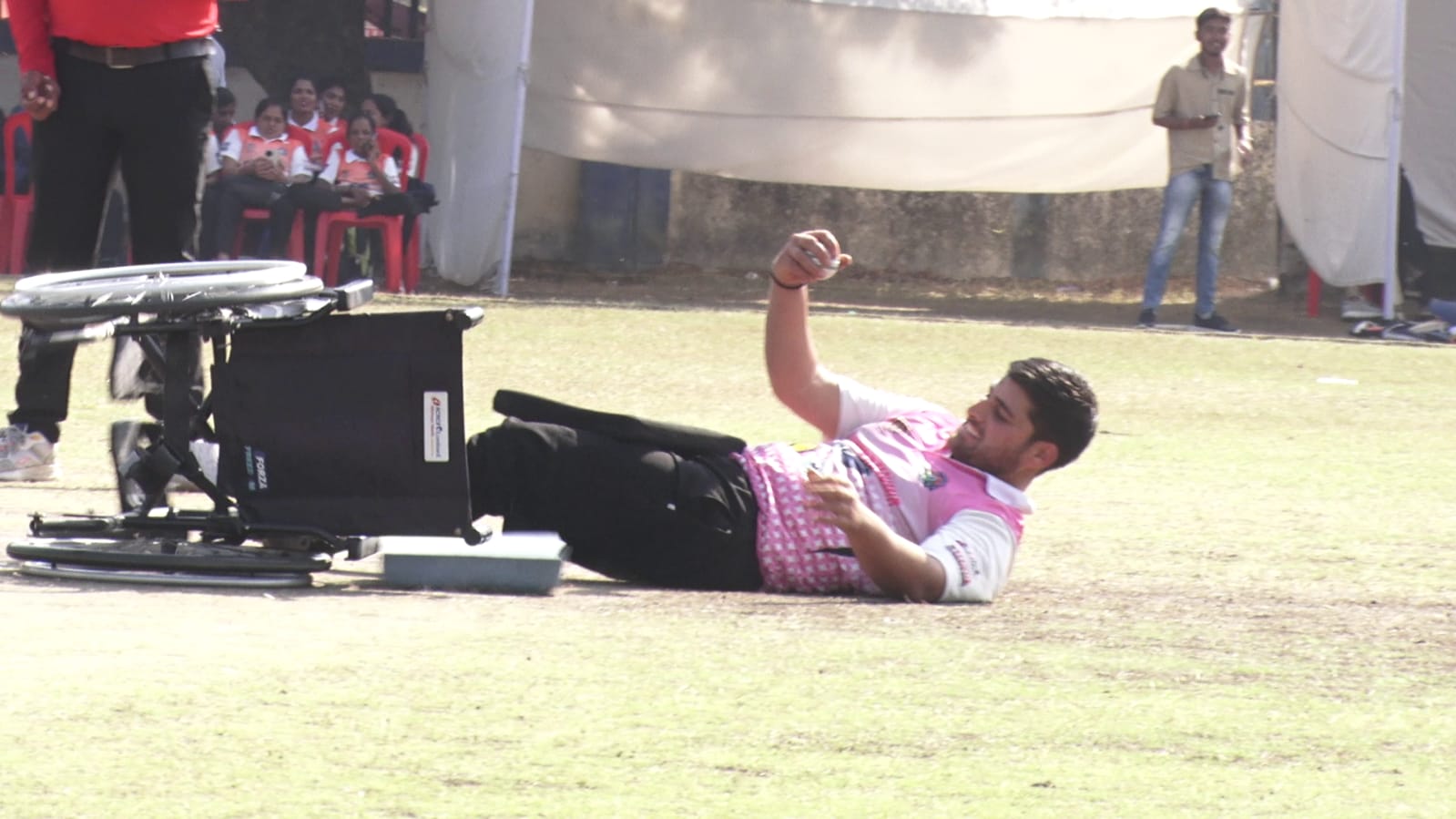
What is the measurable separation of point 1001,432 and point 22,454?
9.68 ft

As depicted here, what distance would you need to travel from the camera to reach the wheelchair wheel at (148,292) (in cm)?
479

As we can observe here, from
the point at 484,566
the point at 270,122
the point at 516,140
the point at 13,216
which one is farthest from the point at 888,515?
the point at 13,216

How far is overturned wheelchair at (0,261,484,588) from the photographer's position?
15.9 feet

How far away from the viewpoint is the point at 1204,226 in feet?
47.8

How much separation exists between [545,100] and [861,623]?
467 inches

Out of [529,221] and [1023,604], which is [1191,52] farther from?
[1023,604]

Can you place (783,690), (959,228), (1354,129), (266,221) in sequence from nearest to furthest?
1. (783,690)
2. (1354,129)
3. (266,221)
4. (959,228)

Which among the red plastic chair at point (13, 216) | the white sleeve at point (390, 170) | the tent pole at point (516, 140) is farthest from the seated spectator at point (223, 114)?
the tent pole at point (516, 140)

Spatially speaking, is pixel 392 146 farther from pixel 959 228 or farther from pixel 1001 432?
pixel 1001 432

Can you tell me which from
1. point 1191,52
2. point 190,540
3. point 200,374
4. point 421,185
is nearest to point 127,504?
A: point 190,540

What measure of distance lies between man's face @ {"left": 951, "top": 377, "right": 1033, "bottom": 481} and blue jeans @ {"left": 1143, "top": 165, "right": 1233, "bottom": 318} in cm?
938

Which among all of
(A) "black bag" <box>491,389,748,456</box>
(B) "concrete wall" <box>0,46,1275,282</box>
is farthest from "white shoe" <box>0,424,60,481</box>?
(B) "concrete wall" <box>0,46,1275,282</box>

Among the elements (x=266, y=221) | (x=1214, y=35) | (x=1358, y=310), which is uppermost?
(x=1214, y=35)

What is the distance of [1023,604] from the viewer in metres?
5.19
